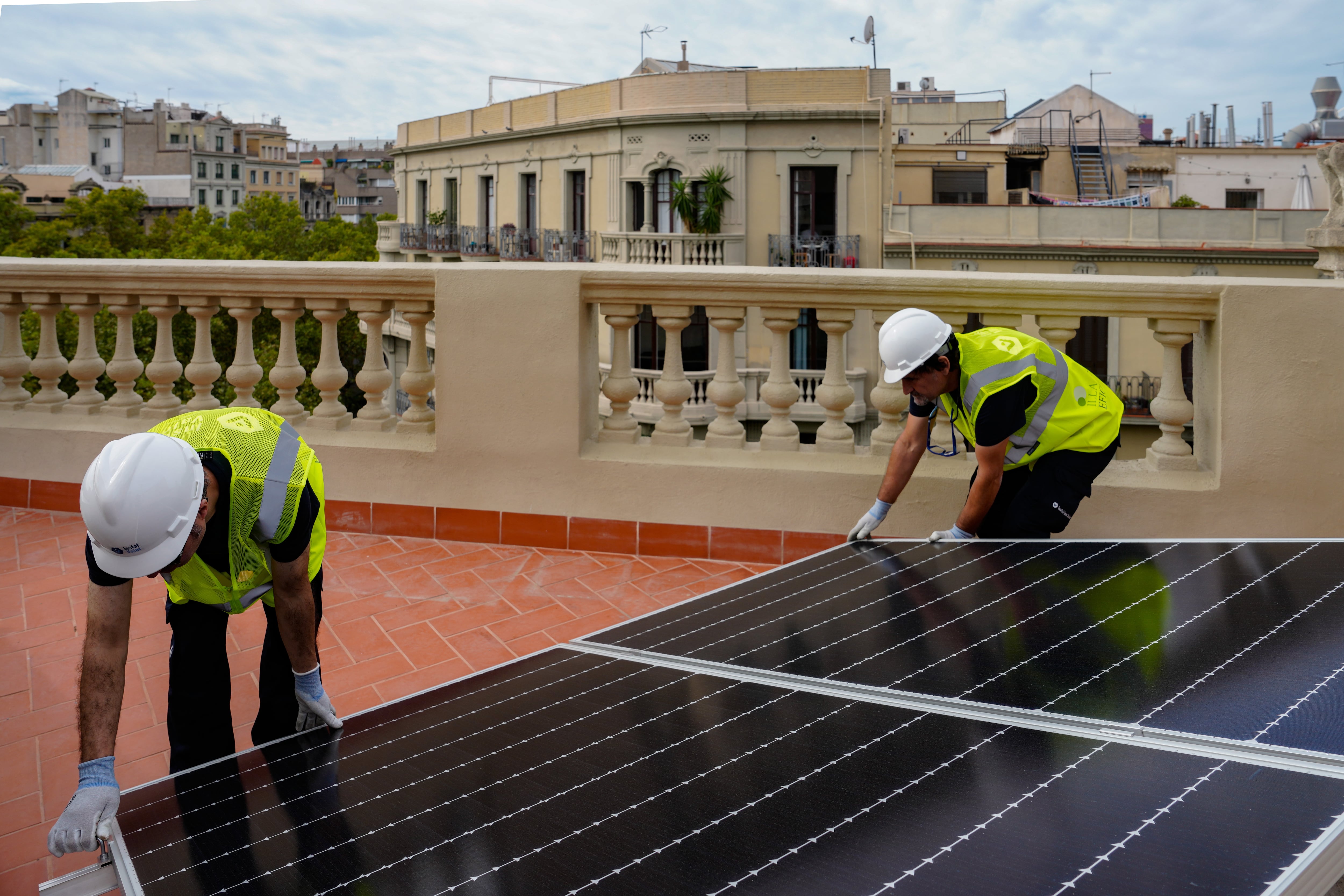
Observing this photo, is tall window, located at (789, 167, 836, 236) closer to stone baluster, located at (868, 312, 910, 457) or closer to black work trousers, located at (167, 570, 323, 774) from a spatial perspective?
stone baluster, located at (868, 312, 910, 457)

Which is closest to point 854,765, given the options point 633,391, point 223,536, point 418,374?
point 223,536

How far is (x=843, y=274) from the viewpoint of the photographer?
4.93 m

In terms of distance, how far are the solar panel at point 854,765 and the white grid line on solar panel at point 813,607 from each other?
0.02m

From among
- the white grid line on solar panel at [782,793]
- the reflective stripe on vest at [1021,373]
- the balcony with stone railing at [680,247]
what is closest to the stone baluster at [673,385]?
the reflective stripe on vest at [1021,373]

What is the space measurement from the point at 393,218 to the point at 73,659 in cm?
7480

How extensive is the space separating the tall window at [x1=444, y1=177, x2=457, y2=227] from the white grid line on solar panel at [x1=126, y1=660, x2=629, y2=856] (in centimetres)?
4899

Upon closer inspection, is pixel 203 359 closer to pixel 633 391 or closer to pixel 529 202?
pixel 633 391

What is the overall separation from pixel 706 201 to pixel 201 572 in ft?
109

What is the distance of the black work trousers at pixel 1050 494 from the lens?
427 centimetres

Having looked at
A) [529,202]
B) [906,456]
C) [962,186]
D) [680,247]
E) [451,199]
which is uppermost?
[451,199]

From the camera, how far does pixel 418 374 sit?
552 centimetres

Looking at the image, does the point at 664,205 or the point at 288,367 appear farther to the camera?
the point at 664,205

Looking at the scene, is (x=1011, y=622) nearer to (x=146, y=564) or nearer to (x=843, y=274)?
(x=146, y=564)

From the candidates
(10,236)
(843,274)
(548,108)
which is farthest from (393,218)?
(843,274)
